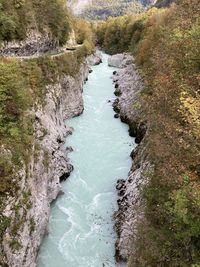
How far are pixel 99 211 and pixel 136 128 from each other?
14962mm

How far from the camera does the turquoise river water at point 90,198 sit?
75.9 feet

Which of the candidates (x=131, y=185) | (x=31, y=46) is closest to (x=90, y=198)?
(x=131, y=185)

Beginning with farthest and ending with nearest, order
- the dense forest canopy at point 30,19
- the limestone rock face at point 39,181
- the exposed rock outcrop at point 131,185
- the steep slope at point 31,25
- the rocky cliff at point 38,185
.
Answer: the steep slope at point 31,25 → the dense forest canopy at point 30,19 → the exposed rock outcrop at point 131,185 → the limestone rock face at point 39,181 → the rocky cliff at point 38,185

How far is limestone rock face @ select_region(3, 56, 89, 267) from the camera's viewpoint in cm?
2016

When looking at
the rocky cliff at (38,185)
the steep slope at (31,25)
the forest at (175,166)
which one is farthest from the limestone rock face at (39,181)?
the steep slope at (31,25)

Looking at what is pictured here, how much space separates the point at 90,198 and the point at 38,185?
537 centimetres

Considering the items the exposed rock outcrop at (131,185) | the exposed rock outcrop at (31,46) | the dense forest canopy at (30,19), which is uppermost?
the dense forest canopy at (30,19)

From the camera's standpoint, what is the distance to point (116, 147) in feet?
124

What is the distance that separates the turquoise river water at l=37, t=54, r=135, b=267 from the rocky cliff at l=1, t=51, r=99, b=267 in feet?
3.21

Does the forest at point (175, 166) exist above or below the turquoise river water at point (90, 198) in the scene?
above

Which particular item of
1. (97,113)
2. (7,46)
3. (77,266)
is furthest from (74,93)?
(77,266)

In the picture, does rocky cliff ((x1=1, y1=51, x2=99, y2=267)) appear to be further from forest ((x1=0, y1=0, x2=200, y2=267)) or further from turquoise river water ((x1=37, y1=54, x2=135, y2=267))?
turquoise river water ((x1=37, y1=54, x2=135, y2=267))

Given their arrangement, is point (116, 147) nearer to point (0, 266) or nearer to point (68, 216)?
point (68, 216)

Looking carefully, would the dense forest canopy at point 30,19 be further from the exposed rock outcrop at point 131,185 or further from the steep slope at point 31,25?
the exposed rock outcrop at point 131,185
